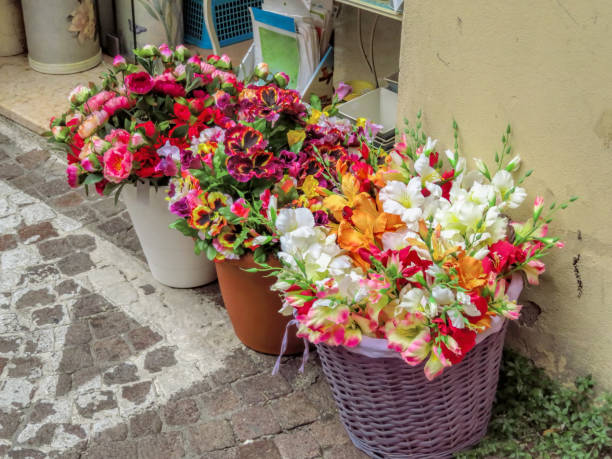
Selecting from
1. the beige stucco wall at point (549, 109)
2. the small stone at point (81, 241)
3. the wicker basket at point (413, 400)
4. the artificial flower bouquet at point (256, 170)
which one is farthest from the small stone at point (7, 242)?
the beige stucco wall at point (549, 109)

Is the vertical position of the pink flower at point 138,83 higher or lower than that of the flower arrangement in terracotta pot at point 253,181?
higher

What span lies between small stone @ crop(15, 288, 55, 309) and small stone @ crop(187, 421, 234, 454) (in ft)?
3.08

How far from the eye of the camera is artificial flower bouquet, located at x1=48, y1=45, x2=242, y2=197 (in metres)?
2.49

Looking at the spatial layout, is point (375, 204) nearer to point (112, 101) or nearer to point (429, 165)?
point (429, 165)

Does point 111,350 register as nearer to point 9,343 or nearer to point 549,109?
point 9,343

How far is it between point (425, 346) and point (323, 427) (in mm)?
717

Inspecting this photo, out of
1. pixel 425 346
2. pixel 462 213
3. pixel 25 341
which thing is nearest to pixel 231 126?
pixel 462 213

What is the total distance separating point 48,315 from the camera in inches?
113

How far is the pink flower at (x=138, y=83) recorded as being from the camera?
2.55m

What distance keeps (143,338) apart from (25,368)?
→ 1.37 ft

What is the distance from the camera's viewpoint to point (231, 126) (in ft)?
7.73

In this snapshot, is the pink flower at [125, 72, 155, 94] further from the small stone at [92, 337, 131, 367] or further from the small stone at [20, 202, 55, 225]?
the small stone at [20, 202, 55, 225]

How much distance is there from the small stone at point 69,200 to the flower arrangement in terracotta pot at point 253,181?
1.23m

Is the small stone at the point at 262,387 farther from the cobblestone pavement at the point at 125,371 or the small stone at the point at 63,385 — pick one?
the small stone at the point at 63,385
